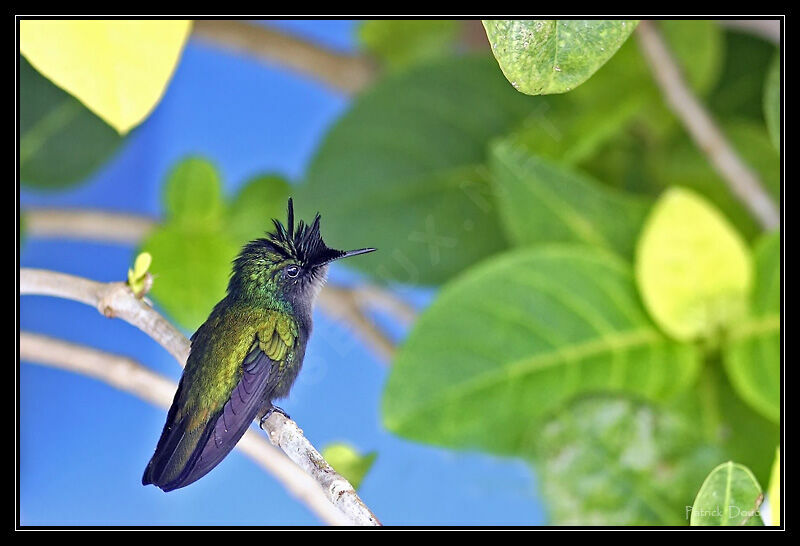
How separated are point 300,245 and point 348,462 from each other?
7 cm

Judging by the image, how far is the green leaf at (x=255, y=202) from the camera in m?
0.32

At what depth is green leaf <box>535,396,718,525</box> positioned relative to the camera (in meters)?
0.31

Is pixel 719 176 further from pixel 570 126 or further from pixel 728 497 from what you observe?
pixel 728 497

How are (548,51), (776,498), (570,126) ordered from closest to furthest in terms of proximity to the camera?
(548,51) < (776,498) < (570,126)

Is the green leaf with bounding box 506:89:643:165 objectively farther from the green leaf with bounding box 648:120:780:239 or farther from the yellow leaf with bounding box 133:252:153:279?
the yellow leaf with bounding box 133:252:153:279

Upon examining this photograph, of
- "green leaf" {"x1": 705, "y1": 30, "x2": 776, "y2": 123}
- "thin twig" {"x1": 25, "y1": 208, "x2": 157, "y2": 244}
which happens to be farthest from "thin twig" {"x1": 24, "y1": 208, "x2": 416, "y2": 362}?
"green leaf" {"x1": 705, "y1": 30, "x2": 776, "y2": 123}

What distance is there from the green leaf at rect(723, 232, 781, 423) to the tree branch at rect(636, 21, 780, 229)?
3 cm

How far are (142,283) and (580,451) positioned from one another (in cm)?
17

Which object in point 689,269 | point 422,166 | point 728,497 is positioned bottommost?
point 728,497

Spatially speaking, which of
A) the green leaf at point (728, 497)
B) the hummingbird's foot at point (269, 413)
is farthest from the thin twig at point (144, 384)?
the green leaf at point (728, 497)

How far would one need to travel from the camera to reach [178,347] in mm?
225

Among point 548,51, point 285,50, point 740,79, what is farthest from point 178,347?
point 740,79

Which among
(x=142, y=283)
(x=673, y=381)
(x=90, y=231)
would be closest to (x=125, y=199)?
(x=90, y=231)
